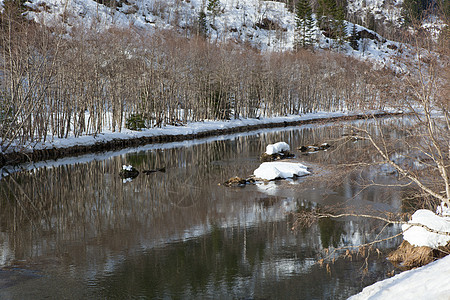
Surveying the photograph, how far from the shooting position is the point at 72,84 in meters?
31.4

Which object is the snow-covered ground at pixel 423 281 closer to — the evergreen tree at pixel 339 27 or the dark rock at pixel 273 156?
the dark rock at pixel 273 156

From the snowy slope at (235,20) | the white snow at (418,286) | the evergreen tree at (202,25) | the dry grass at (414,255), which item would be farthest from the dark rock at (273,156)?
the evergreen tree at (202,25)

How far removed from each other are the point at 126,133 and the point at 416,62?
2953cm

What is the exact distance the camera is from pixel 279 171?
65.8ft

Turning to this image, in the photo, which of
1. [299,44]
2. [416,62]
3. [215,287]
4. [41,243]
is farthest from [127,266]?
[299,44]

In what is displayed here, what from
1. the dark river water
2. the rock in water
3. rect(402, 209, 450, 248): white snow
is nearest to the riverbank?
the dark river water

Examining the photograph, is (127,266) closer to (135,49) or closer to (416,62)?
(416,62)

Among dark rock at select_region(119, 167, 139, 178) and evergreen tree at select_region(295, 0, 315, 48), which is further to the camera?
evergreen tree at select_region(295, 0, 315, 48)

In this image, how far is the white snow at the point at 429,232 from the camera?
9188 millimetres

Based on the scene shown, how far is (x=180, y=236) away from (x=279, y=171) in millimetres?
8928

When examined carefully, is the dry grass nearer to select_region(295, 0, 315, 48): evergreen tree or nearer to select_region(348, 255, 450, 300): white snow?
select_region(348, 255, 450, 300): white snow

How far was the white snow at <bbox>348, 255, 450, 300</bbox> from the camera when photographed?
5977mm

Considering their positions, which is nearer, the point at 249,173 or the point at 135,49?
the point at 249,173

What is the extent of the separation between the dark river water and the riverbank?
4118 mm
